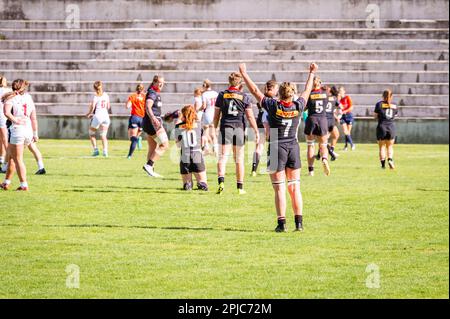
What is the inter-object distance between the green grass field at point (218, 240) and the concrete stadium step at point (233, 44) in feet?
66.9

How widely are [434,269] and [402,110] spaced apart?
28435mm

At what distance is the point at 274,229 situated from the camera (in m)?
14.1

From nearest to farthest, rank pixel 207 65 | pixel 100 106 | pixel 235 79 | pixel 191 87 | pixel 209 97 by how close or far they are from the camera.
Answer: pixel 235 79 → pixel 100 106 → pixel 209 97 → pixel 191 87 → pixel 207 65

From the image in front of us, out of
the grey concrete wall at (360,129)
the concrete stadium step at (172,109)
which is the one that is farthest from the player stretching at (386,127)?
the concrete stadium step at (172,109)

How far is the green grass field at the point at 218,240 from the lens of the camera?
33.3ft

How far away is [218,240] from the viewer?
42.8 ft

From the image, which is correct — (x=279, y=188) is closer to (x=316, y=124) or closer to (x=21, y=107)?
(x=21, y=107)

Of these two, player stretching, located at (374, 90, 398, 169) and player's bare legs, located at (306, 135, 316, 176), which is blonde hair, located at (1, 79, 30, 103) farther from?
player stretching, located at (374, 90, 398, 169)

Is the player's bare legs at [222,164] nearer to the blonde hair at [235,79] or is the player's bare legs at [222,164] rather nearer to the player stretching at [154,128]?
the blonde hair at [235,79]

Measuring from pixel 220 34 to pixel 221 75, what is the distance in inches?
122

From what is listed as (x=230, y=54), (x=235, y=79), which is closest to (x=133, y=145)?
(x=235, y=79)

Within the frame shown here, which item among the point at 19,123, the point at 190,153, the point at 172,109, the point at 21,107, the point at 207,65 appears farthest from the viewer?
the point at 207,65

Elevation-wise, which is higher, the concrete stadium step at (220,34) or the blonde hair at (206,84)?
the concrete stadium step at (220,34)

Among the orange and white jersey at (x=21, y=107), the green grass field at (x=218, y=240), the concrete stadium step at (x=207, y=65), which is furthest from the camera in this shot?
the concrete stadium step at (x=207, y=65)
